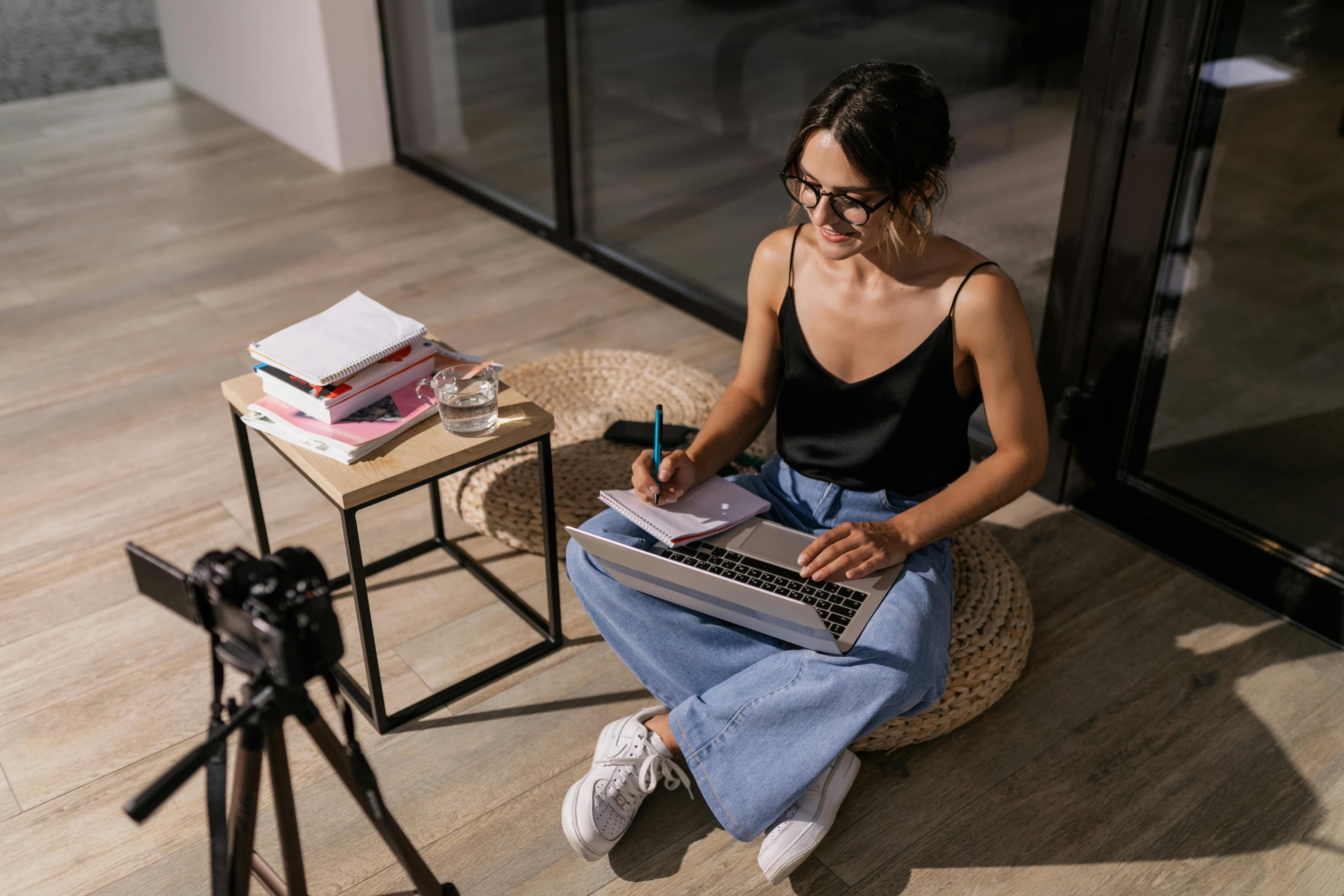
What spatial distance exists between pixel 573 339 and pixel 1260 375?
156cm

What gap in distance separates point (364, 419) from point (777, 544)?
599mm

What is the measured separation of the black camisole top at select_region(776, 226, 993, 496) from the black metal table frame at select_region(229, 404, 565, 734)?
1.25ft

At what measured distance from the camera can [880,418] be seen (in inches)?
62.2

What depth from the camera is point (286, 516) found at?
2184 millimetres

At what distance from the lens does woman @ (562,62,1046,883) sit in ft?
4.53

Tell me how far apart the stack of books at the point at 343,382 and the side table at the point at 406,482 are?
0.02m

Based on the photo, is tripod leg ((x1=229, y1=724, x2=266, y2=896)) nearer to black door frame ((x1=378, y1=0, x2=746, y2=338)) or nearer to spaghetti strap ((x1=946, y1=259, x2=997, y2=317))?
spaghetti strap ((x1=946, y1=259, x2=997, y2=317))

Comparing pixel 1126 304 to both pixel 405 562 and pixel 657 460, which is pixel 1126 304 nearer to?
pixel 657 460

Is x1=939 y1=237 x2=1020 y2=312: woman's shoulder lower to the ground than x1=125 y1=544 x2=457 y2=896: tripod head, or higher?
higher

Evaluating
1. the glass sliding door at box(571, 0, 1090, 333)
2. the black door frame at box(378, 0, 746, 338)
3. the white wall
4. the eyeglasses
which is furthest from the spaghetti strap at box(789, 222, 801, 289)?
the white wall

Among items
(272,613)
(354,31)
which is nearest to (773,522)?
(272,613)

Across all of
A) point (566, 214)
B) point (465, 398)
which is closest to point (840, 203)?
point (465, 398)

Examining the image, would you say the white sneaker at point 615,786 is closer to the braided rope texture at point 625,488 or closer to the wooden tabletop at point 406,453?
the braided rope texture at point 625,488

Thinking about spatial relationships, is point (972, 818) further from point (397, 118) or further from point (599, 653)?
point (397, 118)
